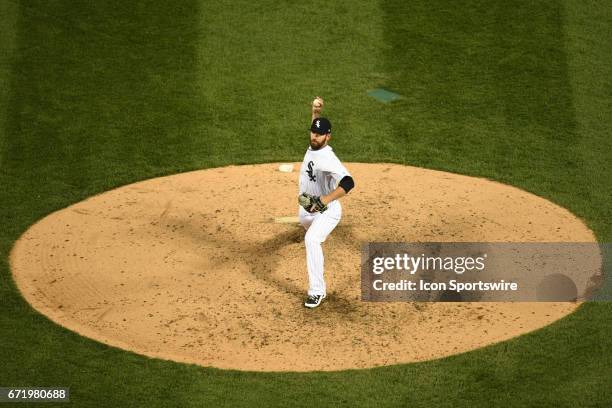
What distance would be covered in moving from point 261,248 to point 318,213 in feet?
3.41

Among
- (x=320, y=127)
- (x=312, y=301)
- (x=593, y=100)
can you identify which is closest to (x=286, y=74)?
(x=593, y=100)

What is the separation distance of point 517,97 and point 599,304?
202 inches

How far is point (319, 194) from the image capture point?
37.2 ft

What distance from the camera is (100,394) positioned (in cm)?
937

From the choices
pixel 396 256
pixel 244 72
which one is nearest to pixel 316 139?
pixel 396 256

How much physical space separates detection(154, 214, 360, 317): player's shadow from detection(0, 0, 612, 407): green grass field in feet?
5.47

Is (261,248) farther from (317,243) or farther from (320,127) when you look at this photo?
(320,127)

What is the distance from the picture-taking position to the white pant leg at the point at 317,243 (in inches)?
423

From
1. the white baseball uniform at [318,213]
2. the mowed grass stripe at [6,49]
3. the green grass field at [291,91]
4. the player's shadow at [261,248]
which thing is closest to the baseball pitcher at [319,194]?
the white baseball uniform at [318,213]

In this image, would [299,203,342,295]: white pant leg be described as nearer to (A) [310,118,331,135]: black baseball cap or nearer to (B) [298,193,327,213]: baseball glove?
(B) [298,193,327,213]: baseball glove

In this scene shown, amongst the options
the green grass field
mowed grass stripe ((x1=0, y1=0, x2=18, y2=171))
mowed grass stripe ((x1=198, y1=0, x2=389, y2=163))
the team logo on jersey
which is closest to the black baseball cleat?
the team logo on jersey

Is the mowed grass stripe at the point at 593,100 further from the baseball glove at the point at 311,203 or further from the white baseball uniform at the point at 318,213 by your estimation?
the baseball glove at the point at 311,203

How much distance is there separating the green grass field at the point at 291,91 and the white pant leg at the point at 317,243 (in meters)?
2.85

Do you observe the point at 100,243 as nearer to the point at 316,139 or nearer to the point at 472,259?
the point at 316,139
